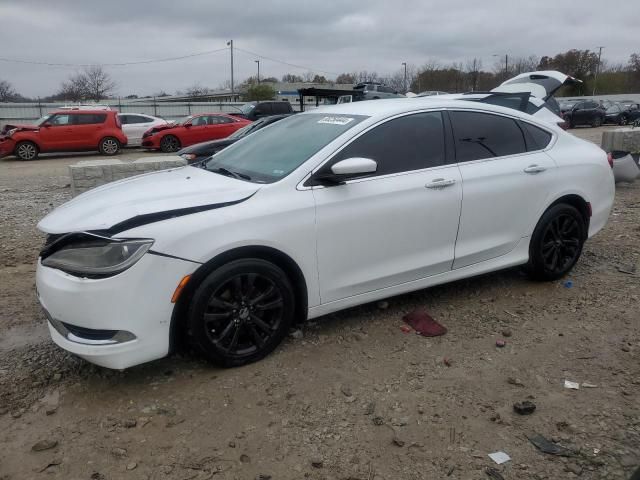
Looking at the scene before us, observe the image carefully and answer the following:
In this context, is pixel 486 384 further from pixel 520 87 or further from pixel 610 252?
pixel 520 87

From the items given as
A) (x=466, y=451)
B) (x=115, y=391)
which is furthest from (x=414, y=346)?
(x=115, y=391)

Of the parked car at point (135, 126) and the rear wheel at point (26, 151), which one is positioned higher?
the parked car at point (135, 126)

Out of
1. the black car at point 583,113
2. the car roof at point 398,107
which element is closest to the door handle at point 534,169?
the car roof at point 398,107

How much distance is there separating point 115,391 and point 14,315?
167 centimetres

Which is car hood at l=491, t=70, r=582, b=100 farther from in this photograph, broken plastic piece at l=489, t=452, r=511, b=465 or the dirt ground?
broken plastic piece at l=489, t=452, r=511, b=465

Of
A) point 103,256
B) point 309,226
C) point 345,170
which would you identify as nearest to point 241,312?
point 309,226

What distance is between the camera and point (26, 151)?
17250 mm

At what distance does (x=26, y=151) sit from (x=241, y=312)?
17.0 m

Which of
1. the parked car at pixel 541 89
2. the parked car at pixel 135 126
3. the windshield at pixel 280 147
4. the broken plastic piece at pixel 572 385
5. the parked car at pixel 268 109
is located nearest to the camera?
the broken plastic piece at pixel 572 385

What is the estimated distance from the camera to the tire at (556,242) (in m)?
4.53

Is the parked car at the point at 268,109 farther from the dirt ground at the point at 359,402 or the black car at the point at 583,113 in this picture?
the dirt ground at the point at 359,402

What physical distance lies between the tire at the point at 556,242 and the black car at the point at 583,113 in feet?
89.6

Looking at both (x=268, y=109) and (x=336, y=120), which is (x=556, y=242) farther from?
(x=268, y=109)

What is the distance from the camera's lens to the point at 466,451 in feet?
8.55
